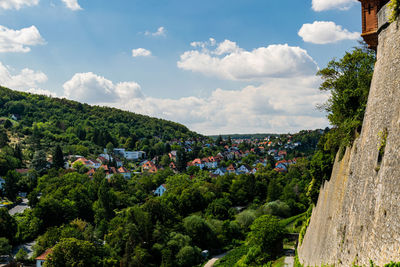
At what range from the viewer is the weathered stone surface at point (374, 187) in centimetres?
732

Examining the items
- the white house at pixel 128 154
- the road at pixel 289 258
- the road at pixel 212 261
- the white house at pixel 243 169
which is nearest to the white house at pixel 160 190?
the road at pixel 212 261

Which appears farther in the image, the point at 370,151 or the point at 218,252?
the point at 218,252

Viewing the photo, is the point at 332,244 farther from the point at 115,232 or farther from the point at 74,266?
the point at 115,232

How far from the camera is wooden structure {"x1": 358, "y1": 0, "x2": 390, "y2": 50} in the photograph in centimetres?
1071

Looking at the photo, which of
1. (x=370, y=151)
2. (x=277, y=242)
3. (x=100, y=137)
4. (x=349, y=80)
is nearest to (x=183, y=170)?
(x=100, y=137)

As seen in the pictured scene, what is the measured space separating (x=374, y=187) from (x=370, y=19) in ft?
18.8

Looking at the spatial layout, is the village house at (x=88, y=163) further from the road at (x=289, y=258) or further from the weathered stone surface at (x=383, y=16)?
the weathered stone surface at (x=383, y=16)

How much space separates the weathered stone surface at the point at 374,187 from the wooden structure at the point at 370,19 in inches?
24.1

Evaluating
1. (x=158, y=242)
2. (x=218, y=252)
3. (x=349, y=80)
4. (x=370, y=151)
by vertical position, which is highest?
(x=349, y=80)

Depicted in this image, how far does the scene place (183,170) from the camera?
305 ft

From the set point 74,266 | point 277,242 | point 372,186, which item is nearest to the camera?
point 372,186

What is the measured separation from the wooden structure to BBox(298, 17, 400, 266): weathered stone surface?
0.61 m

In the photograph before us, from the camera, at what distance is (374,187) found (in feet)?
28.2

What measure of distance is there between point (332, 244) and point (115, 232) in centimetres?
2673
